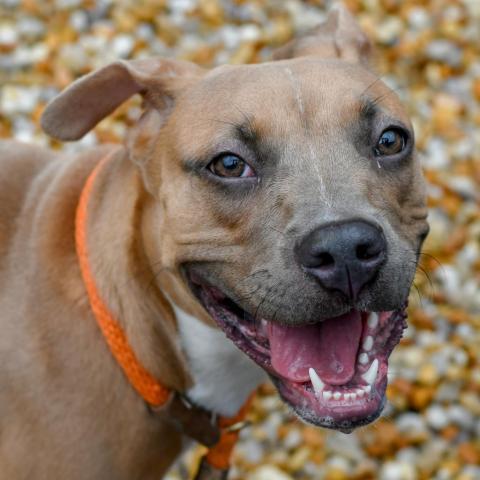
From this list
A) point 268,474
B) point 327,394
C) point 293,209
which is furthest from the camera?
point 268,474

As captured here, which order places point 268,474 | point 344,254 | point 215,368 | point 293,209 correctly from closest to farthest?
point 344,254 < point 293,209 < point 215,368 < point 268,474

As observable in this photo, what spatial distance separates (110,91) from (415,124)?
9.69ft

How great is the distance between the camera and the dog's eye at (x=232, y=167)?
111 inches

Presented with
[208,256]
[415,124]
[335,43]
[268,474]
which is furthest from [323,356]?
[415,124]

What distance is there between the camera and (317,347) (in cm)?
283

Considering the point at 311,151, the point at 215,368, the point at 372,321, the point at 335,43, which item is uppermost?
the point at 311,151

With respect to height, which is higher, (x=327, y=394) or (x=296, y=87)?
(x=296, y=87)

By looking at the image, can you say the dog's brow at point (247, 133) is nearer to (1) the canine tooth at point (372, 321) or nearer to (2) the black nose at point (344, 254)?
(2) the black nose at point (344, 254)

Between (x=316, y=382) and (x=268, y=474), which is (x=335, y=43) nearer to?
(x=316, y=382)

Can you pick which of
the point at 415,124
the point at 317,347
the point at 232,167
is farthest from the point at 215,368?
the point at 415,124

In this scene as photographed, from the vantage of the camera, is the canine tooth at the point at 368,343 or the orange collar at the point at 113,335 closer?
the canine tooth at the point at 368,343

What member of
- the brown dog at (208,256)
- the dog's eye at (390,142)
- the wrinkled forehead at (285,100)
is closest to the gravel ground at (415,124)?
the brown dog at (208,256)

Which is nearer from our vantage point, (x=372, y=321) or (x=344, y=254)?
(x=344, y=254)

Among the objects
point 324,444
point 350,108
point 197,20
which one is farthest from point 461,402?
point 197,20
